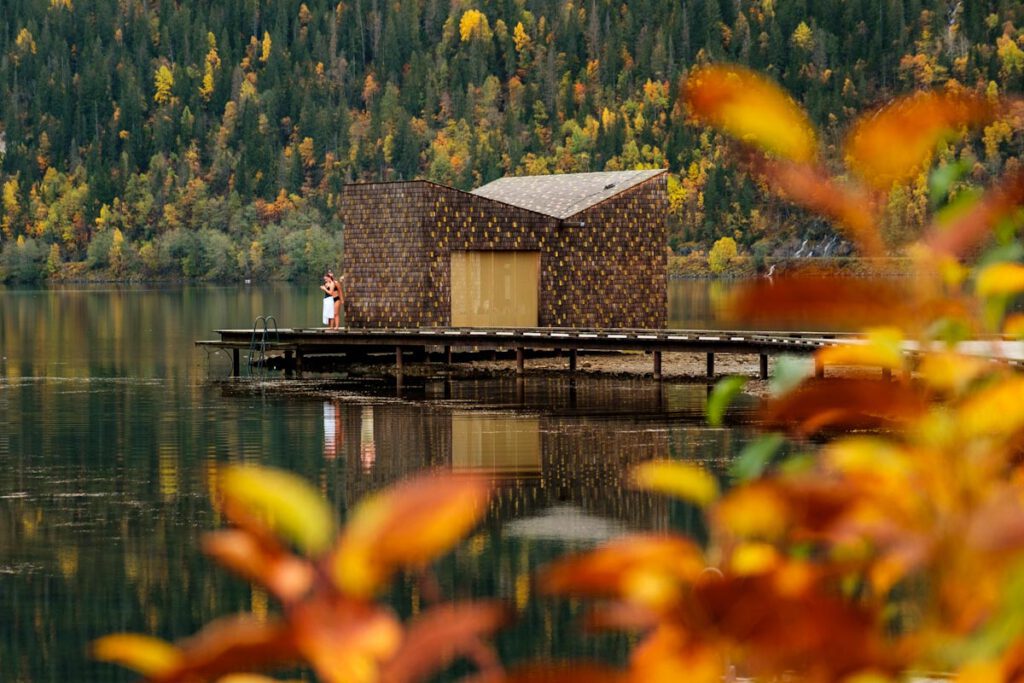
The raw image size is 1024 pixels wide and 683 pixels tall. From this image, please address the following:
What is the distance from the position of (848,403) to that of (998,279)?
0.90ft

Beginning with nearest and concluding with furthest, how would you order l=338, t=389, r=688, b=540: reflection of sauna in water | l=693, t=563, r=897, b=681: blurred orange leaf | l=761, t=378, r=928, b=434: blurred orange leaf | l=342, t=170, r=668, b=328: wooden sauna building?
l=693, t=563, r=897, b=681: blurred orange leaf → l=761, t=378, r=928, b=434: blurred orange leaf → l=338, t=389, r=688, b=540: reflection of sauna in water → l=342, t=170, r=668, b=328: wooden sauna building

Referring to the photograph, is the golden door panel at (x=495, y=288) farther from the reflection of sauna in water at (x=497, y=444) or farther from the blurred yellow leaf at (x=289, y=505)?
the blurred yellow leaf at (x=289, y=505)

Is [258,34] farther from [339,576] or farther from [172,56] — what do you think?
[339,576]

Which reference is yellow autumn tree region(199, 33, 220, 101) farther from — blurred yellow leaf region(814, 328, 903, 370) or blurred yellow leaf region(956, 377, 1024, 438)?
blurred yellow leaf region(956, 377, 1024, 438)

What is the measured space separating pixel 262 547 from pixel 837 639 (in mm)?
520

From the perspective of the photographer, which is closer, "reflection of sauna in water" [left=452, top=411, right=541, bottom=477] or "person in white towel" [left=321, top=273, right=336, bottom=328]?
"reflection of sauna in water" [left=452, top=411, right=541, bottom=477]

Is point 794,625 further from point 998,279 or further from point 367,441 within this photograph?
point 367,441

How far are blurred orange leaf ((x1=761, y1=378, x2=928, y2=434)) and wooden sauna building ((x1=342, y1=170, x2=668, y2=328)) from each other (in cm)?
3166

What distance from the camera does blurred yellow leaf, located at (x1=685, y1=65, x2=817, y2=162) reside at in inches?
75.4

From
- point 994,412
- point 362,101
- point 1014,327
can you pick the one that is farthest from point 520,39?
point 994,412

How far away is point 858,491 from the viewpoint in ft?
6.68

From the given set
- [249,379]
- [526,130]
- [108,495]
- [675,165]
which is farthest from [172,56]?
[108,495]

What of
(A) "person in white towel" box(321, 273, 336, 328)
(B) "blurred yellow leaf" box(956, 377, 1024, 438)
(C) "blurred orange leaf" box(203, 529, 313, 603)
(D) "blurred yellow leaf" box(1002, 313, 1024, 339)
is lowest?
(C) "blurred orange leaf" box(203, 529, 313, 603)

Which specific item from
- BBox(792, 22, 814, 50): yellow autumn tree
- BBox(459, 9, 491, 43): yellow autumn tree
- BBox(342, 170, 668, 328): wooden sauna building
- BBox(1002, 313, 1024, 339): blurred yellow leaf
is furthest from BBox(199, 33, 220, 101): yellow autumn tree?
BBox(1002, 313, 1024, 339): blurred yellow leaf
